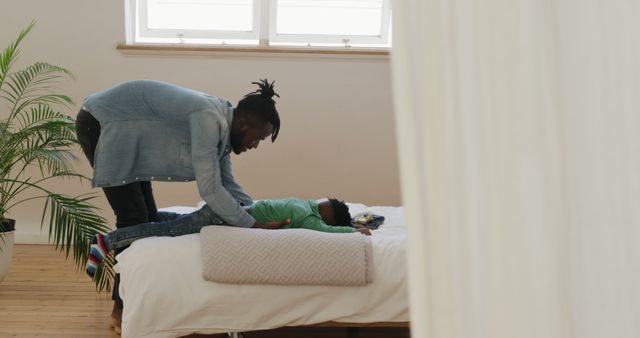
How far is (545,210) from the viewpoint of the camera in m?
0.61

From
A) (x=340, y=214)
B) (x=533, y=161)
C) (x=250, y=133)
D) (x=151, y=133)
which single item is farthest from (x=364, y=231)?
(x=533, y=161)

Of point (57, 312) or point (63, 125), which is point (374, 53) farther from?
point (57, 312)

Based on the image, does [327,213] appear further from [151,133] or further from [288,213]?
[151,133]

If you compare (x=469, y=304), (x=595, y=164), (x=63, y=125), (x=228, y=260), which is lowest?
(x=228, y=260)

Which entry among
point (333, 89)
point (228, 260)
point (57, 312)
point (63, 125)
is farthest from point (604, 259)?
point (333, 89)

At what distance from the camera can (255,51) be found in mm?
4512

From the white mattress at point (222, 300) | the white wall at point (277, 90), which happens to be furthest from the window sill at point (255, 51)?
the white mattress at point (222, 300)

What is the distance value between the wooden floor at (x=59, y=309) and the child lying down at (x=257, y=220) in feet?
0.88

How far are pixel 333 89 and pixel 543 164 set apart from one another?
4.00 metres

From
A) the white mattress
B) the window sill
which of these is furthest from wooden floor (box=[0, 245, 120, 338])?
the window sill

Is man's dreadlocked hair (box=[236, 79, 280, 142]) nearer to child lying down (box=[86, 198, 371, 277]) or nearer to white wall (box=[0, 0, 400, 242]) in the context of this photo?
child lying down (box=[86, 198, 371, 277])

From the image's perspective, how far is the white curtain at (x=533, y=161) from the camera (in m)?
0.61

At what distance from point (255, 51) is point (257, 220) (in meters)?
1.99

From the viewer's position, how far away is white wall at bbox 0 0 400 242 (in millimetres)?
4477
